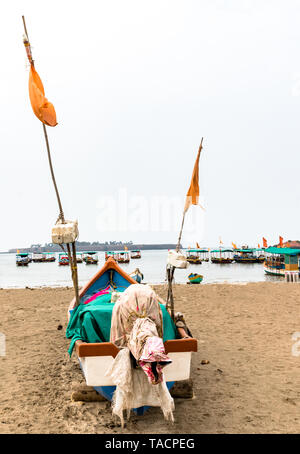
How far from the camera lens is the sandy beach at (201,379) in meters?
4.64

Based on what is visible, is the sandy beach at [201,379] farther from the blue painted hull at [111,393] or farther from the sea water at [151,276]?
the sea water at [151,276]

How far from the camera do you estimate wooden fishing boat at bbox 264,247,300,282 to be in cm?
2775

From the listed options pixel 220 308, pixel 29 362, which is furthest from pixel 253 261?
pixel 29 362

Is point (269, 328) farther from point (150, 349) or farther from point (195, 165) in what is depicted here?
point (150, 349)

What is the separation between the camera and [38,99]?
18.1ft

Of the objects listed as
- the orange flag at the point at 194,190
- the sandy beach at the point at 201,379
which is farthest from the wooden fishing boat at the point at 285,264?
the orange flag at the point at 194,190

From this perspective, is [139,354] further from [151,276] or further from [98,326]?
[151,276]

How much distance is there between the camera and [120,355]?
426cm

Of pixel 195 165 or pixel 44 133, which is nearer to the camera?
pixel 44 133

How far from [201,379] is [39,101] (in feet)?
18.5

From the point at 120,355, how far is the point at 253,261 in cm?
8649

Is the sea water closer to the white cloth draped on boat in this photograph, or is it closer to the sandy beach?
the sandy beach

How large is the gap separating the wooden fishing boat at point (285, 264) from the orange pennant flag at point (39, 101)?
25.7 m

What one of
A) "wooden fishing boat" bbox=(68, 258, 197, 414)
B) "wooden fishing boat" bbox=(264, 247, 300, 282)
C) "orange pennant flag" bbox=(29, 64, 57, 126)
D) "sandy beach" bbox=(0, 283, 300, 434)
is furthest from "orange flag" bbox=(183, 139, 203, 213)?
"wooden fishing boat" bbox=(264, 247, 300, 282)
